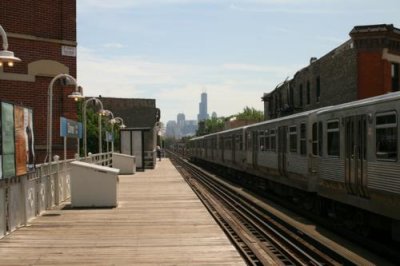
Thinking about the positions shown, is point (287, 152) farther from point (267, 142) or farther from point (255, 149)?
point (255, 149)

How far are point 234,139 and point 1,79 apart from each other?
16743 millimetres

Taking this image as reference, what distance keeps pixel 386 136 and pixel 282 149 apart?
964 cm

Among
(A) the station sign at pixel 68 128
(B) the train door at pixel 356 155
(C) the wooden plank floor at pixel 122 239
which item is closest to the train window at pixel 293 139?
(C) the wooden plank floor at pixel 122 239

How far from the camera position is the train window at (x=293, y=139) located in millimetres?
18109

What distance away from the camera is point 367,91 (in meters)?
32.1

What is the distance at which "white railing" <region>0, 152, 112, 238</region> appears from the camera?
36.7 ft

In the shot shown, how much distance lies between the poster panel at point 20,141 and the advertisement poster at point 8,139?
301mm

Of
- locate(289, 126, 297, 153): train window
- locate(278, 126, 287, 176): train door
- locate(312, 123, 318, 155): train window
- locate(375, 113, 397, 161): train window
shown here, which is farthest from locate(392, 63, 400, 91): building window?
locate(375, 113, 397, 161): train window

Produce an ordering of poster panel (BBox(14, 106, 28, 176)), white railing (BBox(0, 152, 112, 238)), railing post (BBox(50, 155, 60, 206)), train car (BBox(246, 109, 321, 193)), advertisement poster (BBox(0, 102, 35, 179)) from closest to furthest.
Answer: advertisement poster (BBox(0, 102, 35, 179)) → white railing (BBox(0, 152, 112, 238)) → poster panel (BBox(14, 106, 28, 176)) → train car (BBox(246, 109, 321, 193)) → railing post (BBox(50, 155, 60, 206))

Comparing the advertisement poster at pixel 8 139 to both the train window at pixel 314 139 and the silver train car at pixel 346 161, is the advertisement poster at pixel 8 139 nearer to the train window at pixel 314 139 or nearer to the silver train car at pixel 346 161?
the silver train car at pixel 346 161

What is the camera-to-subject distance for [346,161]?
12633 mm

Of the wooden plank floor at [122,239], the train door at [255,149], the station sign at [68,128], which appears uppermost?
the station sign at [68,128]

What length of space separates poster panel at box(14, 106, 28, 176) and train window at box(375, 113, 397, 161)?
6.94m

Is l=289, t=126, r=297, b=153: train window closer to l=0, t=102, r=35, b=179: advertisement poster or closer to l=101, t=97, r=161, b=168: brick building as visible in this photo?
l=0, t=102, r=35, b=179: advertisement poster
